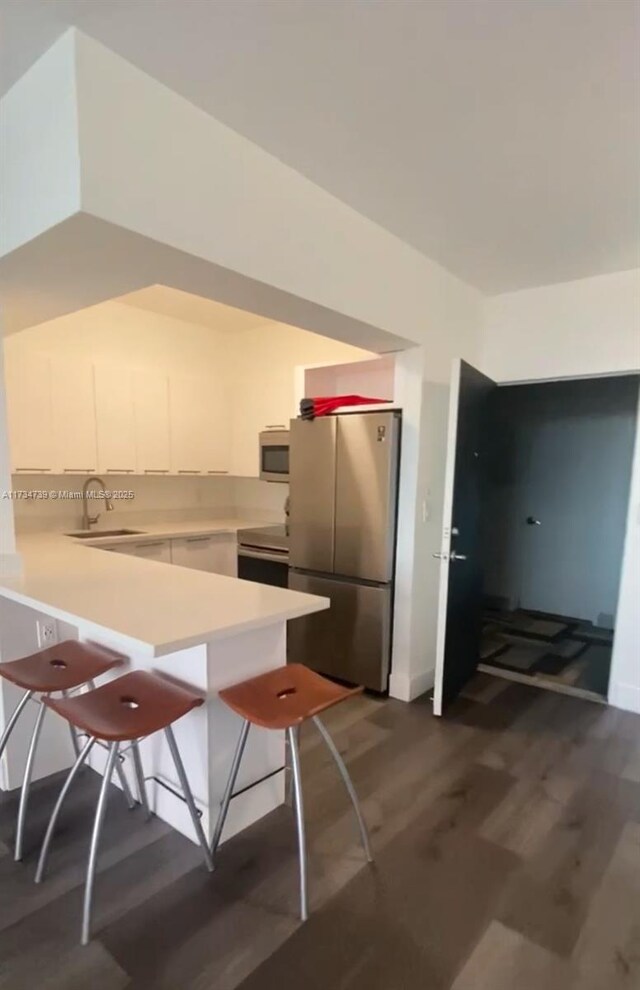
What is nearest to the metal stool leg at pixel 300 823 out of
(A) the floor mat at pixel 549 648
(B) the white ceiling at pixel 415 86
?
(B) the white ceiling at pixel 415 86

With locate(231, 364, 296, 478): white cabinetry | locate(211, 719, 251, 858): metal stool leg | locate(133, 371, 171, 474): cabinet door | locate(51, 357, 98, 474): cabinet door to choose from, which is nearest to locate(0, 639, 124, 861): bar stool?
locate(211, 719, 251, 858): metal stool leg

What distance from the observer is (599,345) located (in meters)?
2.99

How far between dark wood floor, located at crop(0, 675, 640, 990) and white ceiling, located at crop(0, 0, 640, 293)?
2563 millimetres

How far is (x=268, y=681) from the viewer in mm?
1762

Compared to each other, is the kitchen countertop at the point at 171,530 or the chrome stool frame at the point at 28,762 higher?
the kitchen countertop at the point at 171,530

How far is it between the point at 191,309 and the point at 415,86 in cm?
273

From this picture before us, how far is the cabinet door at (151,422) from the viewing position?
3928 mm

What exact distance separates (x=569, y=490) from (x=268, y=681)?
3.94 metres

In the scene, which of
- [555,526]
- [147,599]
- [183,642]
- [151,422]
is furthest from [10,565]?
[555,526]

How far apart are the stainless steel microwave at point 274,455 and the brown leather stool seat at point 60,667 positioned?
2165 millimetres

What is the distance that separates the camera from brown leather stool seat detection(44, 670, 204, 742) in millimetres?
1450

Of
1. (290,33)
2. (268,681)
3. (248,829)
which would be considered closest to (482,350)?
(290,33)

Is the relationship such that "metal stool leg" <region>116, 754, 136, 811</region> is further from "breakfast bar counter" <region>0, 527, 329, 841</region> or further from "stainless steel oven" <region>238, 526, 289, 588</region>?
"stainless steel oven" <region>238, 526, 289, 588</region>

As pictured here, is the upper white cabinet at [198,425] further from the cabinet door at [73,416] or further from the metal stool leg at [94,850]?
the metal stool leg at [94,850]
